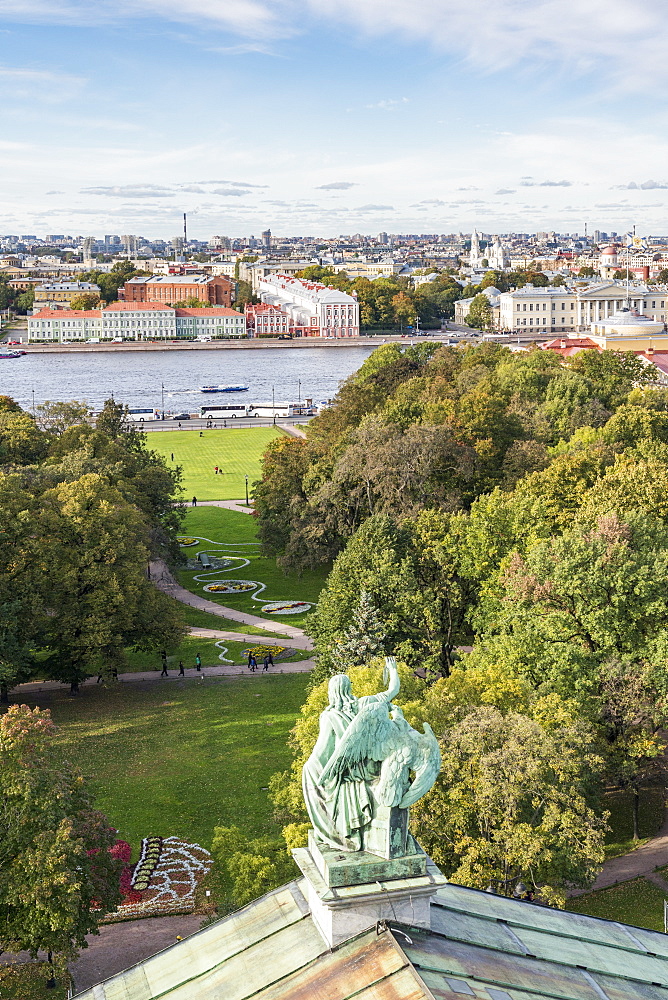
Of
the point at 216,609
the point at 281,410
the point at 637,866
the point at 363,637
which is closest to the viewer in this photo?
the point at 637,866

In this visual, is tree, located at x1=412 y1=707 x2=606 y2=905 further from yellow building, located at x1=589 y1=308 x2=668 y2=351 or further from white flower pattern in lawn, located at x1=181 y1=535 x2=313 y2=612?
yellow building, located at x1=589 y1=308 x2=668 y2=351

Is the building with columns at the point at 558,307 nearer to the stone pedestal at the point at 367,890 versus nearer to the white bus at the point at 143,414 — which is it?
the white bus at the point at 143,414

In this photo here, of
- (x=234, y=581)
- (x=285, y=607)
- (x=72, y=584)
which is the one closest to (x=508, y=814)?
(x=72, y=584)

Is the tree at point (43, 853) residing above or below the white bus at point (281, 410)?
below

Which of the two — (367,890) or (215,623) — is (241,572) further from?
(367,890)

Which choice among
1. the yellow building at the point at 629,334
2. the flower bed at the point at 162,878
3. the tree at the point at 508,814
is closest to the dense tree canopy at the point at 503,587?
the tree at the point at 508,814

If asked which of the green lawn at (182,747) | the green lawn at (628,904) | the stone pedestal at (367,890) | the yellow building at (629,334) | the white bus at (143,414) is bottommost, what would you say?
the green lawn at (628,904)

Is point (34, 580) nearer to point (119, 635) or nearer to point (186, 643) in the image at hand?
point (119, 635)
